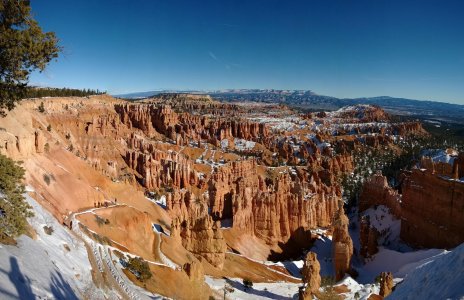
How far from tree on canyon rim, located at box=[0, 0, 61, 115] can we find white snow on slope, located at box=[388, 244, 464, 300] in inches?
603

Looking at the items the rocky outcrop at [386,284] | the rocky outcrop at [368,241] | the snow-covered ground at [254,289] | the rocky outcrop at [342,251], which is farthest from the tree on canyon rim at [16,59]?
the rocky outcrop at [368,241]

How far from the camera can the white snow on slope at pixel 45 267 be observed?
10.2 m

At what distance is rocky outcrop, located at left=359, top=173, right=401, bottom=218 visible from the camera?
52406mm

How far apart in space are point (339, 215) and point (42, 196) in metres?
30.3

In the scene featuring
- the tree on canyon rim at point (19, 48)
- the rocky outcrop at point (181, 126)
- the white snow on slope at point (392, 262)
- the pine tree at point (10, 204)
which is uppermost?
the tree on canyon rim at point (19, 48)

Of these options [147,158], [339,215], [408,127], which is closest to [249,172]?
[147,158]

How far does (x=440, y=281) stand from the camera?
1102 cm

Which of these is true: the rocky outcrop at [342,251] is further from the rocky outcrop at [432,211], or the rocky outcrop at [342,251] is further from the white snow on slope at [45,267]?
the white snow on slope at [45,267]

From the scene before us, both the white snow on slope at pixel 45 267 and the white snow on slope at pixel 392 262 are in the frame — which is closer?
the white snow on slope at pixel 45 267

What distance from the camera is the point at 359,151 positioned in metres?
118

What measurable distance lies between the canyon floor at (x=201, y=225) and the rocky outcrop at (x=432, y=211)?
0.12m

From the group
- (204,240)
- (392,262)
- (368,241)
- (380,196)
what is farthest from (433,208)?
(204,240)

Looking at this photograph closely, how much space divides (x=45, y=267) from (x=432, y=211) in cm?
4077

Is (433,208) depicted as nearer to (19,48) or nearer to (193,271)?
(193,271)
